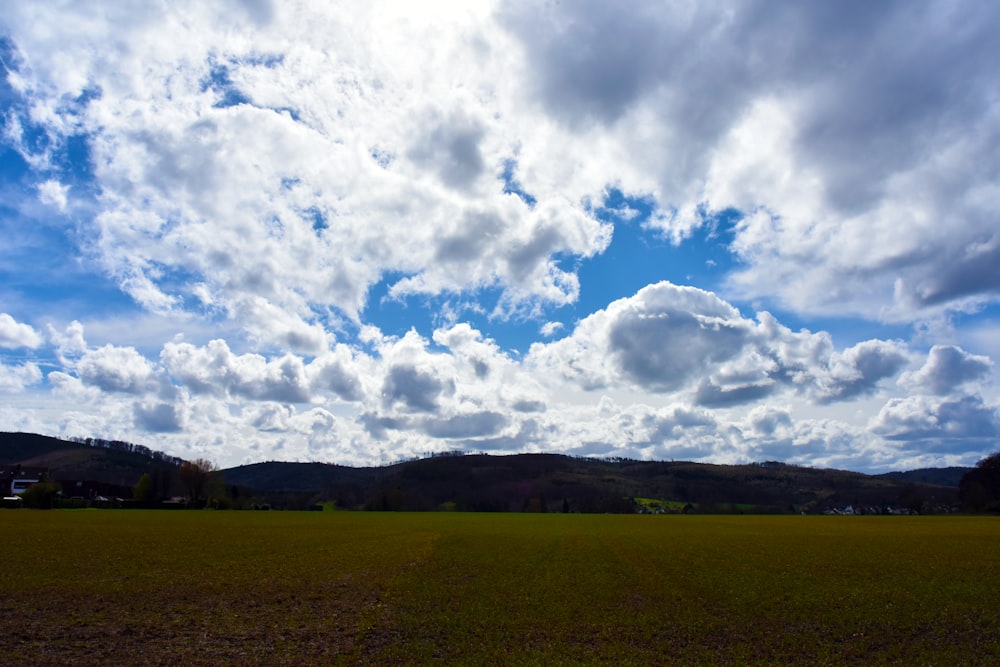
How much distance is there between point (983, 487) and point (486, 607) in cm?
16386

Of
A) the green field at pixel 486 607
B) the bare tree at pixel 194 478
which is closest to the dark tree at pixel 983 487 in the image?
the green field at pixel 486 607

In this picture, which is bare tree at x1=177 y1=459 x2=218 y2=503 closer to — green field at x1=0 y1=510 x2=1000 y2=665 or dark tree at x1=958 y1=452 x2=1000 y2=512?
green field at x1=0 y1=510 x2=1000 y2=665

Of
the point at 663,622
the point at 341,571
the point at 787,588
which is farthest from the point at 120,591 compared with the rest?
the point at 787,588

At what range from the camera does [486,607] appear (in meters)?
23.0

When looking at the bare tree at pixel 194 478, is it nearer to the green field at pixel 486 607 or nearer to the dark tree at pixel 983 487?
the green field at pixel 486 607

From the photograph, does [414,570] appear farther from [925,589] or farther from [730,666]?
[925,589]

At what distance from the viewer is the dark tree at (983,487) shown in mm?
137650

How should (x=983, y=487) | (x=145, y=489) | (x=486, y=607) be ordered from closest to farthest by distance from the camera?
(x=486, y=607) < (x=983, y=487) < (x=145, y=489)

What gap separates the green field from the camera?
1708 centimetres

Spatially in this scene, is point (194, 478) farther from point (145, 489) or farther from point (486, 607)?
point (486, 607)

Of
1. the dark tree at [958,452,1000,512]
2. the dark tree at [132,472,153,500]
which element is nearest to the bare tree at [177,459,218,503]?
the dark tree at [132,472,153,500]

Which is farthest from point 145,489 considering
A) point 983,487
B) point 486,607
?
point 983,487

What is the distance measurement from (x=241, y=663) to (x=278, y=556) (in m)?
24.1

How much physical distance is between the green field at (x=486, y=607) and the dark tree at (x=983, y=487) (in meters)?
125
